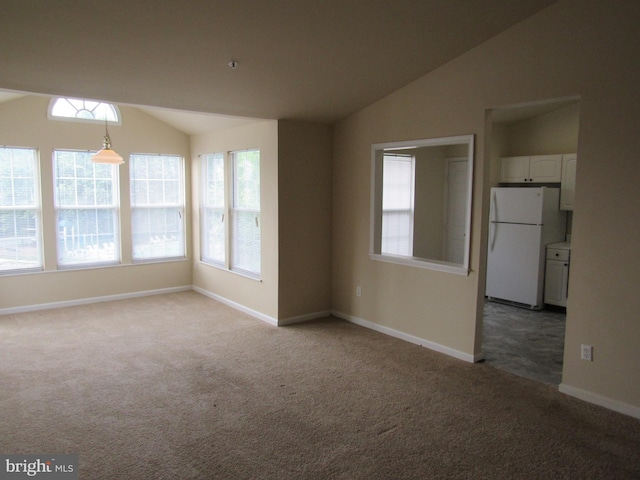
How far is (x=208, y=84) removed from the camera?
4027 mm

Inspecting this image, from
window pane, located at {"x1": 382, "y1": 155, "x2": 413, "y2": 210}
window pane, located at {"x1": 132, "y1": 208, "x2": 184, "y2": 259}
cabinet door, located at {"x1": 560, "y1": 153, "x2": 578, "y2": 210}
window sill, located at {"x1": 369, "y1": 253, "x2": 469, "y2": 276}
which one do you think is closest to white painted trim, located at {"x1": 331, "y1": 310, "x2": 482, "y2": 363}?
window sill, located at {"x1": 369, "y1": 253, "x2": 469, "y2": 276}

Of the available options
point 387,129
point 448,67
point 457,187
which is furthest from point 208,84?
A: point 457,187

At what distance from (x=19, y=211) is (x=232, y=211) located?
2.54 meters

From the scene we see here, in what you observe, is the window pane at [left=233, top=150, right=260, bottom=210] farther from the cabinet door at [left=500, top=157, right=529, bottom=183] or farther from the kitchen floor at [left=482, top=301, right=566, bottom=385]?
the cabinet door at [left=500, top=157, right=529, bottom=183]

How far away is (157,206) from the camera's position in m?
6.64

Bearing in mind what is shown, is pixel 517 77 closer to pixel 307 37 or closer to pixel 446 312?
pixel 307 37

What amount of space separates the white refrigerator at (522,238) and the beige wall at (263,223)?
3045 millimetres

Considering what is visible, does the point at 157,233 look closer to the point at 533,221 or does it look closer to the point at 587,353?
the point at 533,221

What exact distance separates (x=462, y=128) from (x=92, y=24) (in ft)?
9.67

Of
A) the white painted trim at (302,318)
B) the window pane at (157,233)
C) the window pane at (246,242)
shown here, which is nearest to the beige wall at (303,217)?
the white painted trim at (302,318)

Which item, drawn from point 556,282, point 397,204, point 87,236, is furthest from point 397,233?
point 87,236

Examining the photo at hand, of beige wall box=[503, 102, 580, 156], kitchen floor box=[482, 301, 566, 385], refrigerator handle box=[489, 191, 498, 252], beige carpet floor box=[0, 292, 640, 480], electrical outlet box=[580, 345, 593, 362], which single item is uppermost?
beige wall box=[503, 102, 580, 156]

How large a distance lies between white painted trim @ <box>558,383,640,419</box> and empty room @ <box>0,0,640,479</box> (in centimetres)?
1

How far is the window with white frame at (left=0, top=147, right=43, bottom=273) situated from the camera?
551 centimetres
